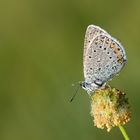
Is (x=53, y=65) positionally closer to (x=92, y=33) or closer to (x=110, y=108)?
(x=92, y=33)

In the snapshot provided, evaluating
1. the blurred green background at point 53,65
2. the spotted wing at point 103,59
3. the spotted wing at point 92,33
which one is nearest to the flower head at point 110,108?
the spotted wing at point 103,59

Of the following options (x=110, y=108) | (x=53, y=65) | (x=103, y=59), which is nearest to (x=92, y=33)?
(x=103, y=59)

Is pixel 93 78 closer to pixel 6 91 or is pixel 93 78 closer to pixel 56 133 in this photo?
pixel 56 133

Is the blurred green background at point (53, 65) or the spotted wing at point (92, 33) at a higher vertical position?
the spotted wing at point (92, 33)

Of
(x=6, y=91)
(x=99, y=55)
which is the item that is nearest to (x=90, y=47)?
(x=99, y=55)

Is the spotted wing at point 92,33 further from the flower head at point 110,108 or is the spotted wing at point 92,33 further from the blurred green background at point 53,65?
the blurred green background at point 53,65
